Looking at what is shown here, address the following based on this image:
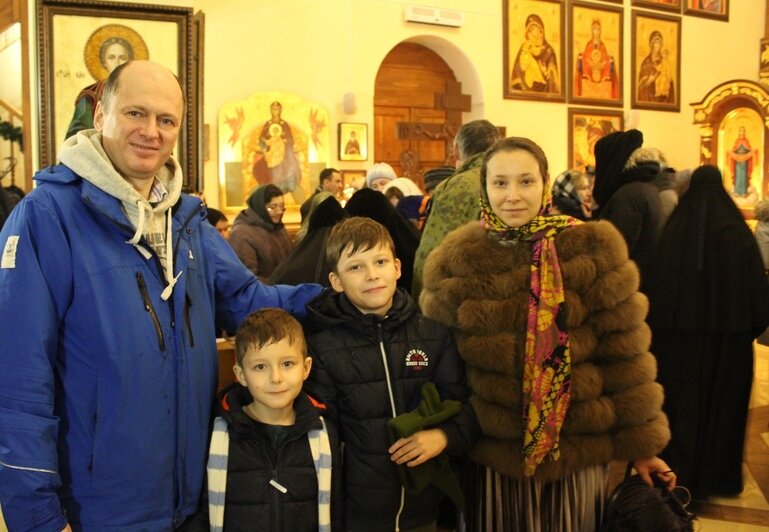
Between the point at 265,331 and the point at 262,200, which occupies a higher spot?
the point at 262,200

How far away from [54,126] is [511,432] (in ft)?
17.6

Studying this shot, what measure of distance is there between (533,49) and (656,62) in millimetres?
3195

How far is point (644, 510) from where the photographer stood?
2.44 metres

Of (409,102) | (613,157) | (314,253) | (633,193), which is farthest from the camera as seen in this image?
(409,102)

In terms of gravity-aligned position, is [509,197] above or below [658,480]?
above

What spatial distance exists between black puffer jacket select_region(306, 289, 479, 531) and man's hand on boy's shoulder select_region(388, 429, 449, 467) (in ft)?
0.20

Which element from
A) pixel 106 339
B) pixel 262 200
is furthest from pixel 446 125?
pixel 106 339

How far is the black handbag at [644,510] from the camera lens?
7.99 ft

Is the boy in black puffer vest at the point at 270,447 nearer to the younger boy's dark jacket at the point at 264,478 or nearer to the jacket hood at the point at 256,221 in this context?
the younger boy's dark jacket at the point at 264,478

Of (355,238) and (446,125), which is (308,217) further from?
(446,125)

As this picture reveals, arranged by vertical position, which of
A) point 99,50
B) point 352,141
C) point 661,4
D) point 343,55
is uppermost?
point 661,4

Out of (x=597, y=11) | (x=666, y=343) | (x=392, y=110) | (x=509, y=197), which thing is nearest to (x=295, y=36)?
(x=392, y=110)

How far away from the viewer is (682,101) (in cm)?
1539

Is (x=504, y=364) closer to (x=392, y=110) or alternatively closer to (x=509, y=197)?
(x=509, y=197)
